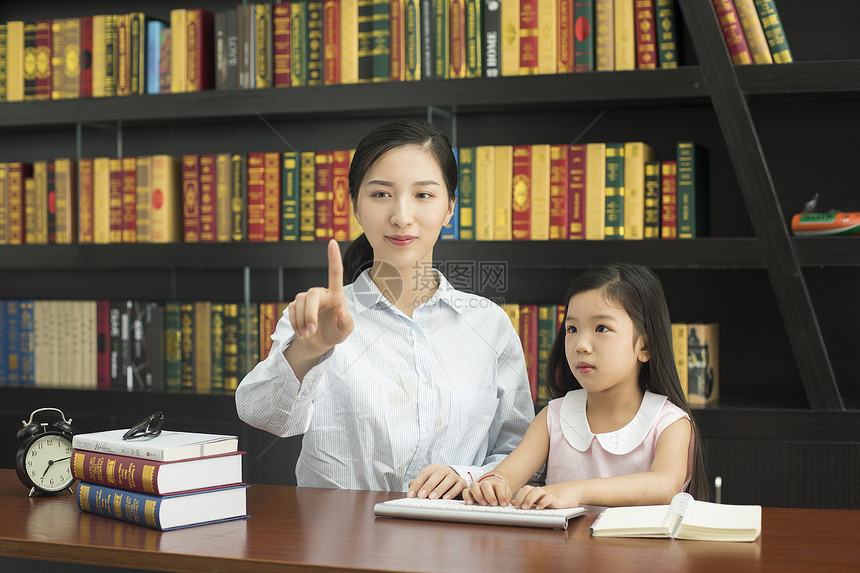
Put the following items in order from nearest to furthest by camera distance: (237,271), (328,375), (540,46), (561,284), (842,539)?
1. (842,539)
2. (328,375)
3. (540,46)
4. (561,284)
5. (237,271)

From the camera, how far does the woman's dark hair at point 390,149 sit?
139 centimetres

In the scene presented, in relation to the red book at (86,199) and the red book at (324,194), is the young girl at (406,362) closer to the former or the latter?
the red book at (324,194)

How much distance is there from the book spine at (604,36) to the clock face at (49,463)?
4.66ft

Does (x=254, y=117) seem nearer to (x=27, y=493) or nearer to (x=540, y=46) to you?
(x=540, y=46)

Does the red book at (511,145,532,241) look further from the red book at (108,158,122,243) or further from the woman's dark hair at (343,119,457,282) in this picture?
the red book at (108,158,122,243)

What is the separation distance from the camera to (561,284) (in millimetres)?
2270

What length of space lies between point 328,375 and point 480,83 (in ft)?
3.18

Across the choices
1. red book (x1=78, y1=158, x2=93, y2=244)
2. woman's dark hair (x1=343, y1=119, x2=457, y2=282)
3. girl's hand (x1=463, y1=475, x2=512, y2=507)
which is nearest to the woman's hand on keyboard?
girl's hand (x1=463, y1=475, x2=512, y2=507)

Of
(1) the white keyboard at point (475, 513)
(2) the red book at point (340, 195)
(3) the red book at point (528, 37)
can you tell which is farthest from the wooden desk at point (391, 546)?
(3) the red book at point (528, 37)

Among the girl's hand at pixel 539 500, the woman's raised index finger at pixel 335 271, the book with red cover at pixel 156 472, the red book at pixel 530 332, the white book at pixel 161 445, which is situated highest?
the woman's raised index finger at pixel 335 271

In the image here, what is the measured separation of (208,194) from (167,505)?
1.40 metres

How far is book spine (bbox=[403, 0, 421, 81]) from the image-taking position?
83.3 inches

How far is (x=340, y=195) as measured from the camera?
2205 millimetres

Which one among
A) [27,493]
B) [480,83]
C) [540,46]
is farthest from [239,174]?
[27,493]
